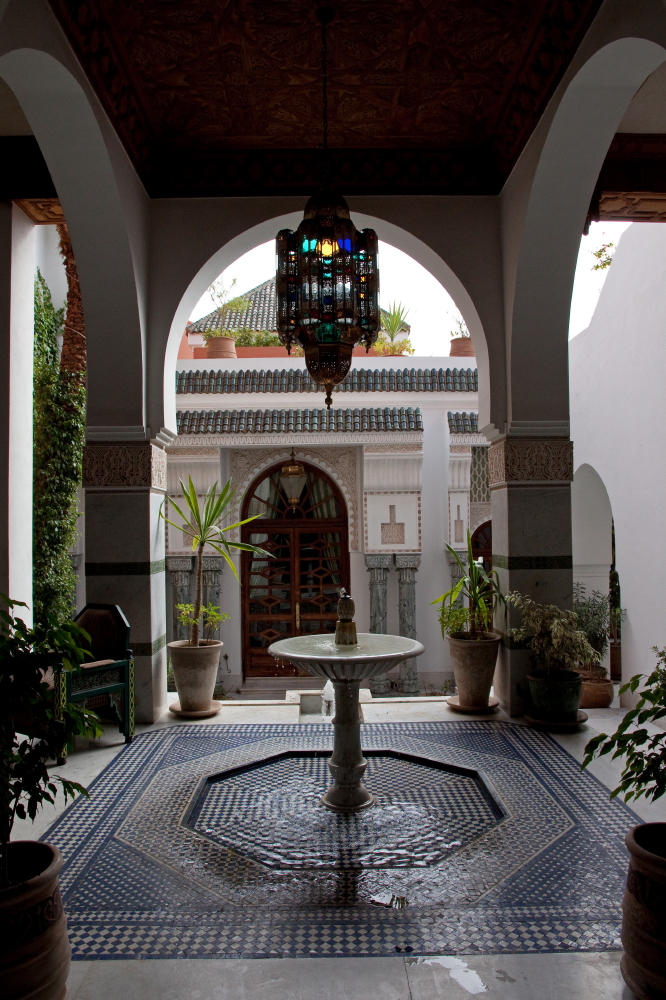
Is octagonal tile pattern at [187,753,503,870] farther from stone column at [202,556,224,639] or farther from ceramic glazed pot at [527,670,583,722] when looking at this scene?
stone column at [202,556,224,639]

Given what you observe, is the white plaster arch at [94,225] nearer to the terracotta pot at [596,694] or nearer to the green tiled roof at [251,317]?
the terracotta pot at [596,694]

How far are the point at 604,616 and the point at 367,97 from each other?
615 centimetres

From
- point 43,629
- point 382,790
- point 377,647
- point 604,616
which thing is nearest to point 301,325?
point 377,647

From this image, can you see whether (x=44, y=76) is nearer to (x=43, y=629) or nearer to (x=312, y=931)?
(x=43, y=629)

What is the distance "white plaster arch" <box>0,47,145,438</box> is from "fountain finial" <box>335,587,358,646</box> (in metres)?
1.93

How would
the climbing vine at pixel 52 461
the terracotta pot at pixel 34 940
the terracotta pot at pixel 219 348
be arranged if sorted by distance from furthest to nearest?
the terracotta pot at pixel 219 348
the climbing vine at pixel 52 461
the terracotta pot at pixel 34 940

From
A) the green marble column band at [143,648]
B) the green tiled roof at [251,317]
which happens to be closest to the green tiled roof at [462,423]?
the green tiled roof at [251,317]

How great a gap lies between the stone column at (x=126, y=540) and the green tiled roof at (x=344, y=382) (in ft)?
14.3

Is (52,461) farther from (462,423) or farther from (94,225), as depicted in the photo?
(462,423)

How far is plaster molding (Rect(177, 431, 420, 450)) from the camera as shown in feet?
29.0

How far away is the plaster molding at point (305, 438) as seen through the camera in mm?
8844

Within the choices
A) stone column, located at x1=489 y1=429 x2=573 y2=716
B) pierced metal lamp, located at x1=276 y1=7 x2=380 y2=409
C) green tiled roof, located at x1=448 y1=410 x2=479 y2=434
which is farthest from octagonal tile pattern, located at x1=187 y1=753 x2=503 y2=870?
green tiled roof, located at x1=448 y1=410 x2=479 y2=434

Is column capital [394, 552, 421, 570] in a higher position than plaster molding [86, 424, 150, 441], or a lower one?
lower

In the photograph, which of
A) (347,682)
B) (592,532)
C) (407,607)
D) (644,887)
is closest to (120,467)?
(347,682)
